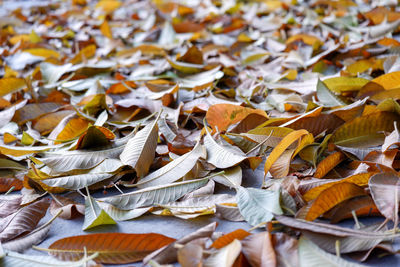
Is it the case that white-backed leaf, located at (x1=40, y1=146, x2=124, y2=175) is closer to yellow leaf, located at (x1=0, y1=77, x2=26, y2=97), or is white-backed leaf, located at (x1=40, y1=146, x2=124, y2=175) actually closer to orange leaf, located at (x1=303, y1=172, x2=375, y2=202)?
orange leaf, located at (x1=303, y1=172, x2=375, y2=202)

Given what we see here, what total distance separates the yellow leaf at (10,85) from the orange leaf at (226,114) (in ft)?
2.25

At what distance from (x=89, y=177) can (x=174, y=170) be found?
159mm

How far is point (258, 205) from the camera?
613 mm

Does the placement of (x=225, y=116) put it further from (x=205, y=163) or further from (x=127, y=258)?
(x=127, y=258)

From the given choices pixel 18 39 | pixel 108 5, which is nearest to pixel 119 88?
pixel 18 39

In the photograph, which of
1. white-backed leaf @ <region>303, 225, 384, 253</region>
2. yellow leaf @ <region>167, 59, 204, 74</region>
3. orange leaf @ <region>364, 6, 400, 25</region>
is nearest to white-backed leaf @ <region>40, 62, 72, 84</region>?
yellow leaf @ <region>167, 59, 204, 74</region>

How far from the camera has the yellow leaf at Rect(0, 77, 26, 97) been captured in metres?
1.24

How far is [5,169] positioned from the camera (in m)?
0.87

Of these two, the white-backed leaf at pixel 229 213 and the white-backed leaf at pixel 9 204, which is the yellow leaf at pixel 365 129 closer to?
the white-backed leaf at pixel 229 213

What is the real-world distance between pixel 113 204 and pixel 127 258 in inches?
5.5

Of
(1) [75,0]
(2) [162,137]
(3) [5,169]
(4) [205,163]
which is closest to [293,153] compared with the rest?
(4) [205,163]

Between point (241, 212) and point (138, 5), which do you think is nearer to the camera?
point (241, 212)

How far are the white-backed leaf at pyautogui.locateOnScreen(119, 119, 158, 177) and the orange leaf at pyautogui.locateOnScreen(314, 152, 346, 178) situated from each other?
31 cm

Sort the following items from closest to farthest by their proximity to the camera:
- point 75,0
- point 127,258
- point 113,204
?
point 127,258, point 113,204, point 75,0
